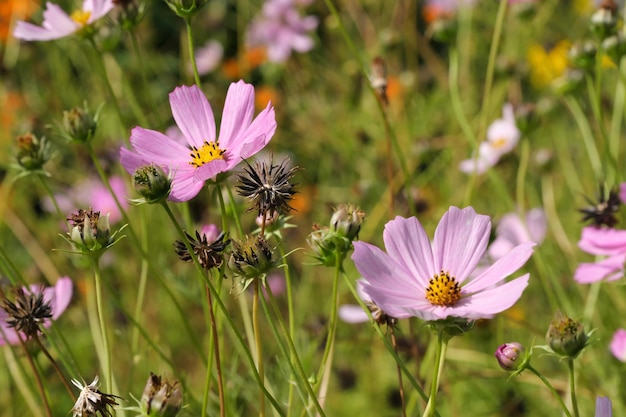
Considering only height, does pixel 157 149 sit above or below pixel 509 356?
above

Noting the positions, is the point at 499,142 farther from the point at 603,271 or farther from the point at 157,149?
the point at 157,149

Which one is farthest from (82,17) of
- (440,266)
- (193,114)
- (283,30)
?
(283,30)

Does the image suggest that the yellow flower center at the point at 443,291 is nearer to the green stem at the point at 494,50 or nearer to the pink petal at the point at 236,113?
the pink petal at the point at 236,113

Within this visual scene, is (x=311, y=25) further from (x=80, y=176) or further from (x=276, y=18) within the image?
(x=80, y=176)

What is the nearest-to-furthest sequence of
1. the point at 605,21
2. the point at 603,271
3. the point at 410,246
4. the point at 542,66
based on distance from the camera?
1. the point at 410,246
2. the point at 603,271
3. the point at 605,21
4. the point at 542,66

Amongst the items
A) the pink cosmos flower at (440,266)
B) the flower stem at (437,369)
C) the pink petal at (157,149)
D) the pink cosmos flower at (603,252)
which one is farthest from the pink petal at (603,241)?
the pink petal at (157,149)

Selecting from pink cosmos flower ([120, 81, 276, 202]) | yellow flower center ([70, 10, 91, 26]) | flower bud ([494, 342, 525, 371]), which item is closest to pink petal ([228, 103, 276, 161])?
pink cosmos flower ([120, 81, 276, 202])

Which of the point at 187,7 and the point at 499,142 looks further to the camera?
the point at 499,142

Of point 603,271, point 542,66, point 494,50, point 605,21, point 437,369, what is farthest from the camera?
point 542,66

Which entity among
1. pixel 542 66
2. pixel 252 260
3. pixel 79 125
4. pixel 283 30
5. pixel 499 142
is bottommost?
pixel 252 260
